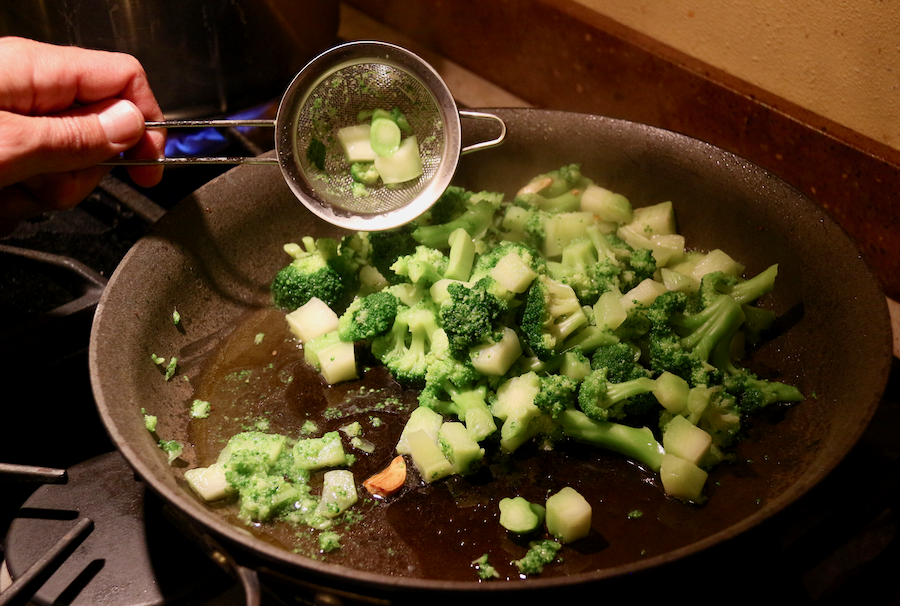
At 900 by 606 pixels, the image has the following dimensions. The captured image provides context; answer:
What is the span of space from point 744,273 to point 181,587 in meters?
1.79

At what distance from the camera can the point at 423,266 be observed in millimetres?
1875

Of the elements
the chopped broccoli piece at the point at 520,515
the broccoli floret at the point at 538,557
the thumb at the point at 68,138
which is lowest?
the broccoli floret at the point at 538,557

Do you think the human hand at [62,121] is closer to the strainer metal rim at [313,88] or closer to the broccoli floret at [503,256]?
the strainer metal rim at [313,88]

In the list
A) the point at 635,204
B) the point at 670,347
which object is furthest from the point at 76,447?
the point at 635,204

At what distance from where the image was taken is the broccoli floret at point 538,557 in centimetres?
143

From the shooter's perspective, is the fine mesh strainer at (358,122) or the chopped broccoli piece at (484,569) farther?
the fine mesh strainer at (358,122)

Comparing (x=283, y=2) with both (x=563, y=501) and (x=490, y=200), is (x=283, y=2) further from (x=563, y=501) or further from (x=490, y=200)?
(x=563, y=501)

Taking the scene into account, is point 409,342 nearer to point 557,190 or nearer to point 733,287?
point 557,190

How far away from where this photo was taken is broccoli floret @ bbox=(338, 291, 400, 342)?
6.14 feet

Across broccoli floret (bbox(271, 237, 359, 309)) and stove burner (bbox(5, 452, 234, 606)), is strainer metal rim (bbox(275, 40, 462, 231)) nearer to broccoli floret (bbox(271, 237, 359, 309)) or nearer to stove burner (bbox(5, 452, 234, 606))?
broccoli floret (bbox(271, 237, 359, 309))

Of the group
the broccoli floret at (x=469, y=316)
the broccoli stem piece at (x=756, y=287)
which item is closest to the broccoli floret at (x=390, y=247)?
the broccoli floret at (x=469, y=316)

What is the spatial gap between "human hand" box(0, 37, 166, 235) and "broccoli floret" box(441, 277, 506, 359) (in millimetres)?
923

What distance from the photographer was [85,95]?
1725 millimetres

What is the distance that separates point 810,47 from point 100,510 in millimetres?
2399
